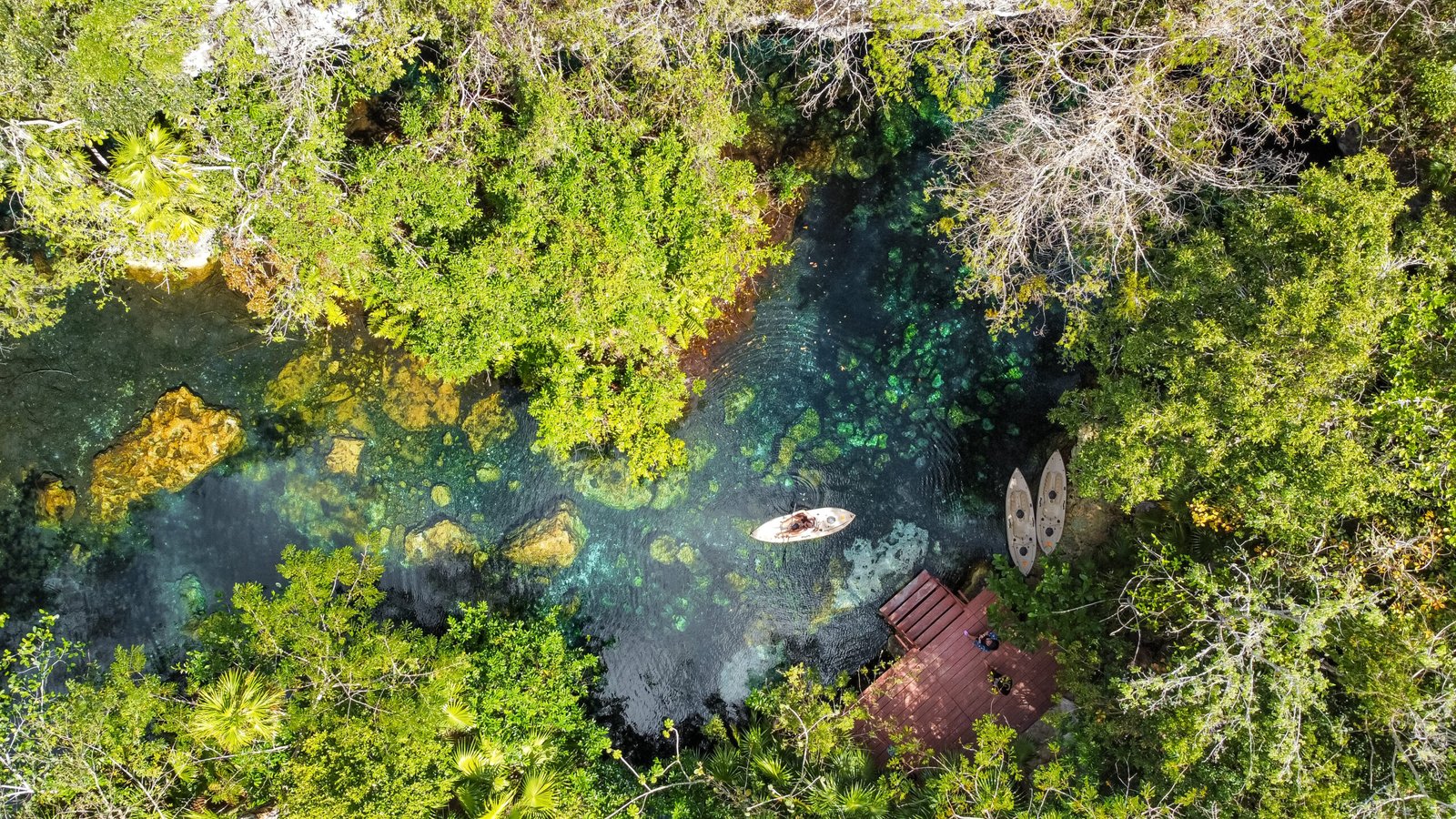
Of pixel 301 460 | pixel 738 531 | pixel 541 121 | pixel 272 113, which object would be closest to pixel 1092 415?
pixel 738 531

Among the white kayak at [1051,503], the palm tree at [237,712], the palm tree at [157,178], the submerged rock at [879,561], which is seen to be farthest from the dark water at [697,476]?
the palm tree at [237,712]

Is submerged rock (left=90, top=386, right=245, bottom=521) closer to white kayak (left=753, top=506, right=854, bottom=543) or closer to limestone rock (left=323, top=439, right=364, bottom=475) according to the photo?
limestone rock (left=323, top=439, right=364, bottom=475)

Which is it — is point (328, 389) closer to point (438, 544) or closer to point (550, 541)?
point (438, 544)

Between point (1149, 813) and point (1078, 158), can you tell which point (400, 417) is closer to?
point (1078, 158)

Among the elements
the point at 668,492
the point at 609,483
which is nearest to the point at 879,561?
the point at 668,492

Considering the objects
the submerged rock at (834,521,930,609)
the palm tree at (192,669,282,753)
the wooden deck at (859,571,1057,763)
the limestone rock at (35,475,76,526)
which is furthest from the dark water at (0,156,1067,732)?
the palm tree at (192,669,282,753)
